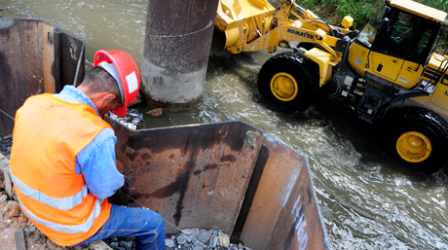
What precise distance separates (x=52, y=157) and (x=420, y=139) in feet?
17.6

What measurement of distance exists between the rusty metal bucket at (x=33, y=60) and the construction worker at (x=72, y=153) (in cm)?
128

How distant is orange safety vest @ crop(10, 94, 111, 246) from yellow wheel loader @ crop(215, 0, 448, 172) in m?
4.63

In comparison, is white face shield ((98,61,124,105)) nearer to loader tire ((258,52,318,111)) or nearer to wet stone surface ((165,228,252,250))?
wet stone surface ((165,228,252,250))

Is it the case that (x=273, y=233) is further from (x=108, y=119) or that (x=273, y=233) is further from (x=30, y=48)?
(x=30, y=48)

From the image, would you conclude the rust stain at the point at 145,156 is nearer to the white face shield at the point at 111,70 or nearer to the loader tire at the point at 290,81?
the white face shield at the point at 111,70

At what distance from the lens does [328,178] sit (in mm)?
5051

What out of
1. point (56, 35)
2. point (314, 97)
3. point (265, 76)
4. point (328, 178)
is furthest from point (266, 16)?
point (56, 35)

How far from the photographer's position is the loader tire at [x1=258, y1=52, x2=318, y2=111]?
5.88 m

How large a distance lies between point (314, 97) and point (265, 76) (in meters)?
0.97

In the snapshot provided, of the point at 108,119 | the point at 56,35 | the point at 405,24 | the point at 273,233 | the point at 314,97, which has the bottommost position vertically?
the point at 273,233

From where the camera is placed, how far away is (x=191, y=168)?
2992mm

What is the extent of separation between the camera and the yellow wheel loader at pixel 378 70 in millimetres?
4996

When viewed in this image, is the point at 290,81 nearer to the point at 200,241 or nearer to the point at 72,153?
the point at 200,241

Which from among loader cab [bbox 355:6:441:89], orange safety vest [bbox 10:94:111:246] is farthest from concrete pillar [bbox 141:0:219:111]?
orange safety vest [bbox 10:94:111:246]
